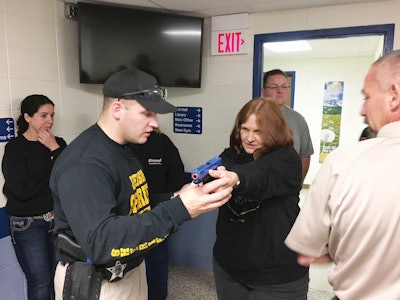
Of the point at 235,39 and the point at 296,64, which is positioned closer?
the point at 235,39

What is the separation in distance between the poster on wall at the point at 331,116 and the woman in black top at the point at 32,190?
4822 mm

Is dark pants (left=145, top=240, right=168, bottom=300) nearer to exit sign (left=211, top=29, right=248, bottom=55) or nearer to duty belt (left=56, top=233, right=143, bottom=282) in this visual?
duty belt (left=56, top=233, right=143, bottom=282)

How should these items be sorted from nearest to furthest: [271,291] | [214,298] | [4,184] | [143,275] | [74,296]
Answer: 1. [74,296]
2. [271,291]
3. [143,275]
4. [4,184]
5. [214,298]

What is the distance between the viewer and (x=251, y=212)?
1.38 m

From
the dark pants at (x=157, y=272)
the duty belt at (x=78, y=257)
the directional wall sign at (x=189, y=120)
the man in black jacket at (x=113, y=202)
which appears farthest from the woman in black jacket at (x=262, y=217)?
the directional wall sign at (x=189, y=120)

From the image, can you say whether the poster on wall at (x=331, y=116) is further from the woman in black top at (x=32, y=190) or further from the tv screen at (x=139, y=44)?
the woman in black top at (x=32, y=190)

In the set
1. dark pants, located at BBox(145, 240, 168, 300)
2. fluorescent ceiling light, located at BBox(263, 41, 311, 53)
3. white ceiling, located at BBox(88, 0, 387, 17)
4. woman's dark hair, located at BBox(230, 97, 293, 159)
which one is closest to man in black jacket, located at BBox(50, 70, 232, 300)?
woman's dark hair, located at BBox(230, 97, 293, 159)

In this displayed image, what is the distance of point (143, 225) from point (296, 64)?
18.1ft

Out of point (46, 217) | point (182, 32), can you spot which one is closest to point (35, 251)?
point (46, 217)

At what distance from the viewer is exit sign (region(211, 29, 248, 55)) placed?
2.72m

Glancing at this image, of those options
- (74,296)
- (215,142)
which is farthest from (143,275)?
(215,142)

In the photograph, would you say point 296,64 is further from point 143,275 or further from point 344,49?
point 143,275

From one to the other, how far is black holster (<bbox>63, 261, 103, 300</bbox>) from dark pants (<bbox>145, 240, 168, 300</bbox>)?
1375 millimetres

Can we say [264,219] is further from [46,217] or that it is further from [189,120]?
[189,120]
